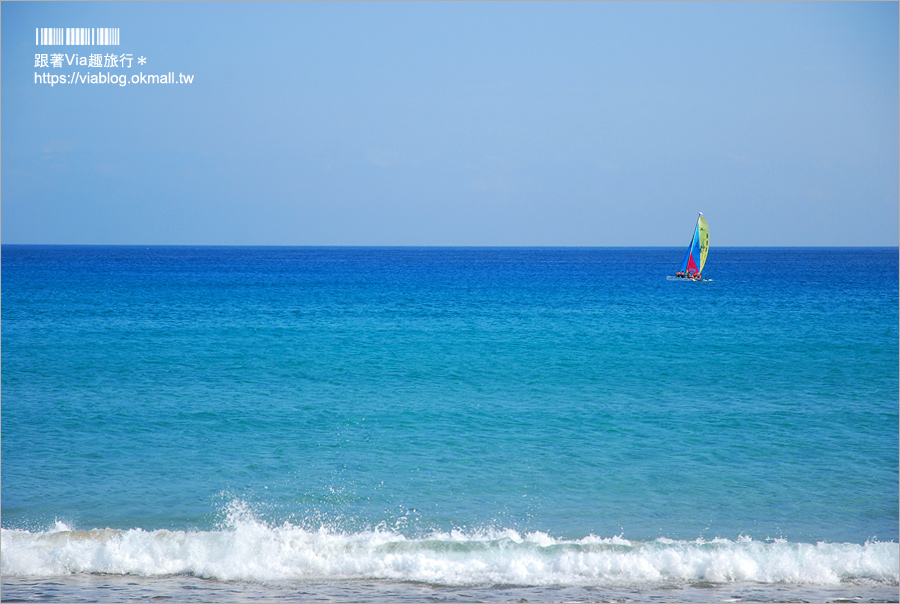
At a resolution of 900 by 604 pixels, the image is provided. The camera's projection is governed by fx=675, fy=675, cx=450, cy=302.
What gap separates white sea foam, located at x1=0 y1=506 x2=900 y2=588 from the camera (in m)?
8.24

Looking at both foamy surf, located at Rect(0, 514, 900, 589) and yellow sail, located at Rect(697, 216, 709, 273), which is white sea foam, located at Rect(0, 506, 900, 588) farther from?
yellow sail, located at Rect(697, 216, 709, 273)

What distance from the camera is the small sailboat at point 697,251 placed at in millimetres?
56875

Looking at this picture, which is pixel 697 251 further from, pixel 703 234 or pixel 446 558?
pixel 446 558

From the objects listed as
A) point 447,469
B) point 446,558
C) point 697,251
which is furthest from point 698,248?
point 446,558

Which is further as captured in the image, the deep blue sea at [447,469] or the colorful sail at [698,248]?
the colorful sail at [698,248]

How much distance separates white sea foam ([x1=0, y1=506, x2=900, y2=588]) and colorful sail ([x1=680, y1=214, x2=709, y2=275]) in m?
50.9

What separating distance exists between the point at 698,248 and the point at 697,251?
26.6 inches

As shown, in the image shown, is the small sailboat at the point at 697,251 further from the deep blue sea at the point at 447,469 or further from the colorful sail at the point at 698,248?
the deep blue sea at the point at 447,469

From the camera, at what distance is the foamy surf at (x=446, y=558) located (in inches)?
324

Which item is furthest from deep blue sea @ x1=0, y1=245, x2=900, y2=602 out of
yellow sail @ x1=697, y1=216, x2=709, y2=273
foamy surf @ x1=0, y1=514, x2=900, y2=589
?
yellow sail @ x1=697, y1=216, x2=709, y2=273

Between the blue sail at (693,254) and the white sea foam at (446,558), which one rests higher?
the blue sail at (693,254)

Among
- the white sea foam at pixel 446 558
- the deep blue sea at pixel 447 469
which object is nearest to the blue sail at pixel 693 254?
the deep blue sea at pixel 447 469

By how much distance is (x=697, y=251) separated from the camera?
59844 mm

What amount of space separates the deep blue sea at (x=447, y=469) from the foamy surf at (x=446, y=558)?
0.11ft
